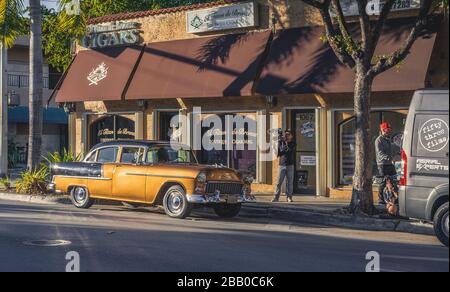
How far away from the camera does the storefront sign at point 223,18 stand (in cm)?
1952

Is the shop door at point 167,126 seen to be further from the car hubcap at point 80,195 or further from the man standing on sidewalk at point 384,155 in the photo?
the man standing on sidewalk at point 384,155

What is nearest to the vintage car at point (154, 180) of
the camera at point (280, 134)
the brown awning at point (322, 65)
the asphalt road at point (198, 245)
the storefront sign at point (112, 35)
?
the asphalt road at point (198, 245)

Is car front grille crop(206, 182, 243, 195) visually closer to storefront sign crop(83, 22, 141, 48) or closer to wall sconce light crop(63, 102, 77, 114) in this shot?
storefront sign crop(83, 22, 141, 48)

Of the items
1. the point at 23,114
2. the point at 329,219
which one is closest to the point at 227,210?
the point at 329,219

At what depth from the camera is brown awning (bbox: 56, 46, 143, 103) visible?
21484mm

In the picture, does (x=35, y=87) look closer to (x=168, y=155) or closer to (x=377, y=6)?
(x=168, y=155)

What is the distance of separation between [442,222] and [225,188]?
16.2 ft

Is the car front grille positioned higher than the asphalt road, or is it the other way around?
the car front grille

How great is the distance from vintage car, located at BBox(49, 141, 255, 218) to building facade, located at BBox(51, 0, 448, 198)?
4045 millimetres

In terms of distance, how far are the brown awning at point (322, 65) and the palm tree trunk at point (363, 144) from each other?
199 centimetres

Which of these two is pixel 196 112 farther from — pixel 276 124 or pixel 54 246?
pixel 54 246

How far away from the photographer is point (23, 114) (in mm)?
37312

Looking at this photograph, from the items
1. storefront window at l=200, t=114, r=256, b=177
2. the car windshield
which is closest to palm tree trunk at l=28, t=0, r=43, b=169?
storefront window at l=200, t=114, r=256, b=177
